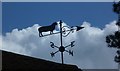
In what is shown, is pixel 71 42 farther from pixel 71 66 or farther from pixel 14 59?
pixel 14 59

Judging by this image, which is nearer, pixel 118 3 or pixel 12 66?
pixel 12 66

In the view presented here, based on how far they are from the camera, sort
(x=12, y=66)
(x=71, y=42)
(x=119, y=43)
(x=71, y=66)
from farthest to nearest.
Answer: (x=119, y=43), (x=71, y=42), (x=71, y=66), (x=12, y=66)

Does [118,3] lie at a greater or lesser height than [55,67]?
greater

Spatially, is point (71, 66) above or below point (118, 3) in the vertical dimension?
below

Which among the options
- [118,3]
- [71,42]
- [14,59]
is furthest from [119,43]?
[14,59]

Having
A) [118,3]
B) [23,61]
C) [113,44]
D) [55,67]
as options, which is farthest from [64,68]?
[118,3]

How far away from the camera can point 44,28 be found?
1040 cm

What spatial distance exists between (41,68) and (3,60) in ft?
3.55

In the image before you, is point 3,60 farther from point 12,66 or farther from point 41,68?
point 41,68

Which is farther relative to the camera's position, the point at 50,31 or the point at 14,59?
the point at 50,31

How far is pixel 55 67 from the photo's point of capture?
9.73 meters

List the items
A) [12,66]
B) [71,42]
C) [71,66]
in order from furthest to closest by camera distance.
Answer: [71,42]
[71,66]
[12,66]

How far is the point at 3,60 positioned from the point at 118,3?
7.54 metres

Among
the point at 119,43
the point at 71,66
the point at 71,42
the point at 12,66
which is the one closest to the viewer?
the point at 12,66
